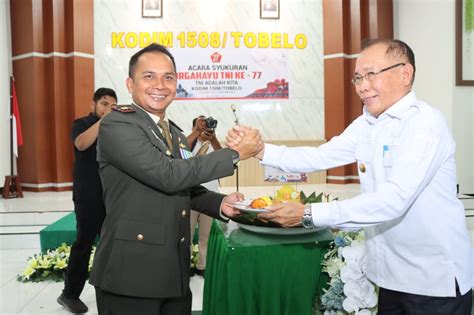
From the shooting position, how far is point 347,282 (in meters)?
1.79

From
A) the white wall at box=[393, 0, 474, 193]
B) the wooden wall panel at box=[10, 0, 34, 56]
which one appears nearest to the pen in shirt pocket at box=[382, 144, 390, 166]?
the white wall at box=[393, 0, 474, 193]

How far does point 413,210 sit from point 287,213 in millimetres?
456

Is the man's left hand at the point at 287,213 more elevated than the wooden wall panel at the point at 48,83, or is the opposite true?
the wooden wall panel at the point at 48,83

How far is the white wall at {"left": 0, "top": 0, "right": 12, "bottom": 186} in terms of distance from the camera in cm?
829

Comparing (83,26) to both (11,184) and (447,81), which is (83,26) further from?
(447,81)

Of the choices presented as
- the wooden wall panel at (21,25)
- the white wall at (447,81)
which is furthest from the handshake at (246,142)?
the wooden wall panel at (21,25)

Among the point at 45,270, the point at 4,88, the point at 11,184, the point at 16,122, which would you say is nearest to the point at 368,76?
the point at 45,270

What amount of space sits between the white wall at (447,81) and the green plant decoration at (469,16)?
0.21 metres

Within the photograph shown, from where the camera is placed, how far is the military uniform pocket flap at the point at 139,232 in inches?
58.6

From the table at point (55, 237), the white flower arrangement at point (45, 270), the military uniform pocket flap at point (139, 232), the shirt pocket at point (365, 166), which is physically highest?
the shirt pocket at point (365, 166)

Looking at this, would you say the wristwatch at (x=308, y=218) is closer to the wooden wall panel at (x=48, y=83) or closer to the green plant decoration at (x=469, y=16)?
the green plant decoration at (x=469, y=16)

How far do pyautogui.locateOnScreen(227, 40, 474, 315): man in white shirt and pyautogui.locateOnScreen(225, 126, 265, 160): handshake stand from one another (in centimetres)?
50

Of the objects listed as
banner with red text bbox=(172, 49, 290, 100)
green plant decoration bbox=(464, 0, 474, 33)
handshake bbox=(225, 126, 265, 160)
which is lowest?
handshake bbox=(225, 126, 265, 160)

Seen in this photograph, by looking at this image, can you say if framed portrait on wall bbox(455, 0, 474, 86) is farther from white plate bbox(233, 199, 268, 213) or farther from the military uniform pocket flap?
the military uniform pocket flap
